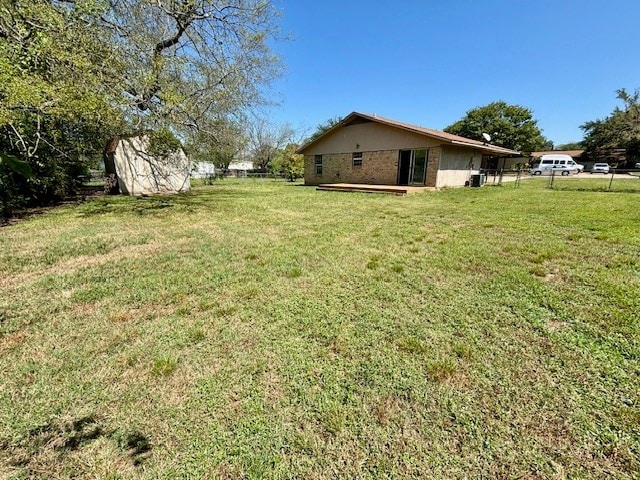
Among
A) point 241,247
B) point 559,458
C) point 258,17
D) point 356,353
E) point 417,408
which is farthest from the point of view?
point 258,17

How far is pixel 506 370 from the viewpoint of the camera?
2029mm

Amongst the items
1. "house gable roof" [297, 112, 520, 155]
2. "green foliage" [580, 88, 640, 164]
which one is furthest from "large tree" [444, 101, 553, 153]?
"house gable roof" [297, 112, 520, 155]

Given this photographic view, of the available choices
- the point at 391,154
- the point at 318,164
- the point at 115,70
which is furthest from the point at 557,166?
the point at 115,70

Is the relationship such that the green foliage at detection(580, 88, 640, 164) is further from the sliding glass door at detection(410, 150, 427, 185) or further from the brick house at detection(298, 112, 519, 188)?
the sliding glass door at detection(410, 150, 427, 185)

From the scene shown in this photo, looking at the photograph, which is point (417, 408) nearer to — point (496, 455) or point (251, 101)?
point (496, 455)

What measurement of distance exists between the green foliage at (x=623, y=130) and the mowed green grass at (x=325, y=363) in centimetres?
4511

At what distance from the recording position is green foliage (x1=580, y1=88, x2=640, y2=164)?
111ft

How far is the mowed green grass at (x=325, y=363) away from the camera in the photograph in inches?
58.1

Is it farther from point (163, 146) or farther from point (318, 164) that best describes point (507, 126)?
point (163, 146)

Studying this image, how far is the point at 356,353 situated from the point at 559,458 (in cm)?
125

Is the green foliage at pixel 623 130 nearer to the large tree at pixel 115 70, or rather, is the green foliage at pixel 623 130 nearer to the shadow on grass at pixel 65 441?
the large tree at pixel 115 70

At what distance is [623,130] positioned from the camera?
114 feet

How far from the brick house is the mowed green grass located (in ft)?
32.1

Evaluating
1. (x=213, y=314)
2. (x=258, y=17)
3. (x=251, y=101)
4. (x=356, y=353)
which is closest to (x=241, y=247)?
(x=213, y=314)
